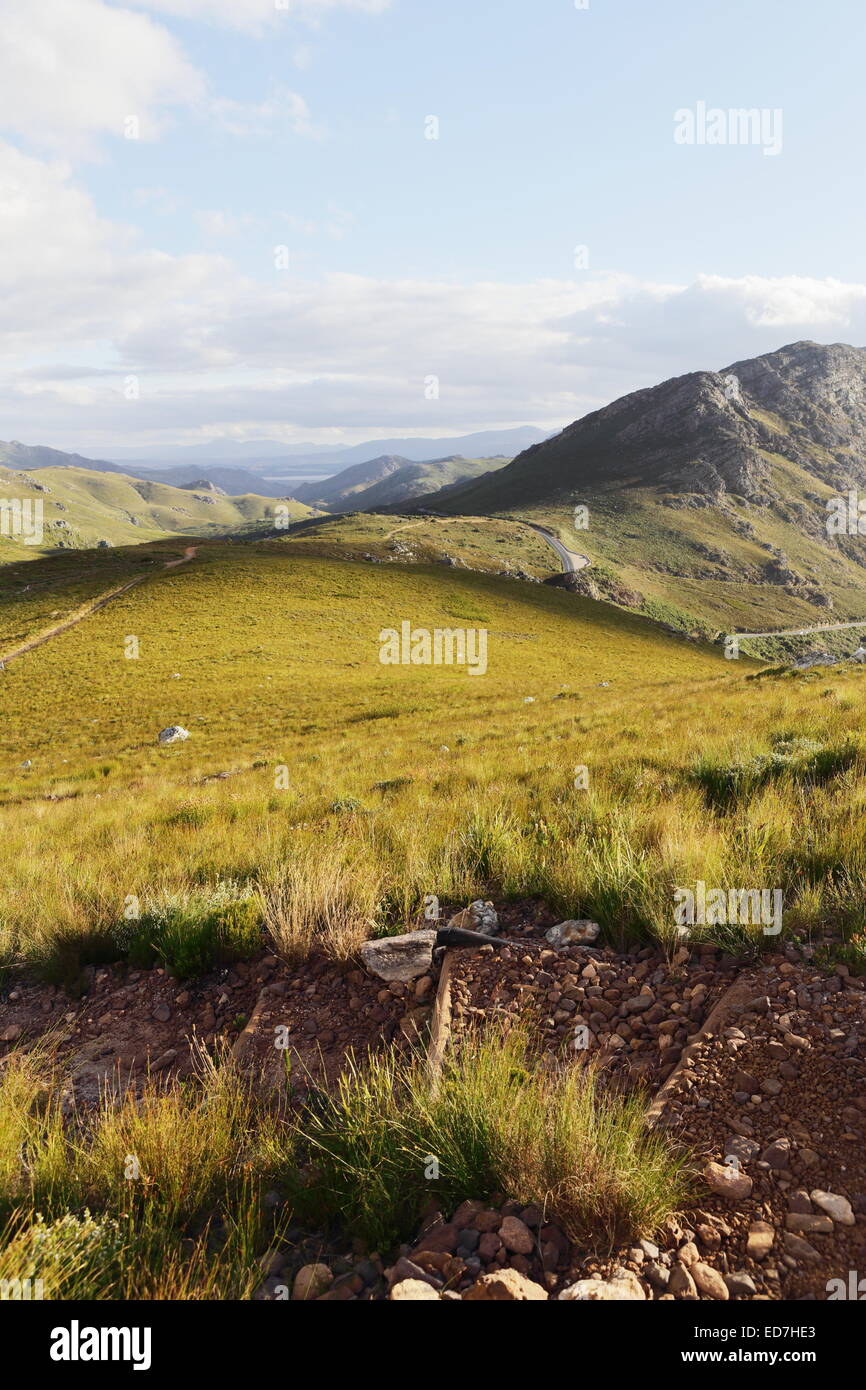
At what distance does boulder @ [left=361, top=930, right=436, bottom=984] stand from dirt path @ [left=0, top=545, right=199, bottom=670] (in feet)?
147

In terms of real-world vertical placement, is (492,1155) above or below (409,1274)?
above

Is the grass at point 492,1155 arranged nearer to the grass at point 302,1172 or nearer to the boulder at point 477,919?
the grass at point 302,1172

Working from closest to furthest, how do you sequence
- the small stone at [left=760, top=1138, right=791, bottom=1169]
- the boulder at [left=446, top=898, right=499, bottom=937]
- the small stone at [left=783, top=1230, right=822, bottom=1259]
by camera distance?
the small stone at [left=783, top=1230, right=822, bottom=1259] < the small stone at [left=760, top=1138, right=791, bottom=1169] < the boulder at [left=446, top=898, right=499, bottom=937]

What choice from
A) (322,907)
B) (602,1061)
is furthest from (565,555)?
(602,1061)

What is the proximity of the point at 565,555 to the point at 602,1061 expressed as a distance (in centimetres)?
12699

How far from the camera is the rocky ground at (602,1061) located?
223cm

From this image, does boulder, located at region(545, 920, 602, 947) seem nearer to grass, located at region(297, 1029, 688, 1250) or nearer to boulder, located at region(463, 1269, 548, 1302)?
grass, located at region(297, 1029, 688, 1250)

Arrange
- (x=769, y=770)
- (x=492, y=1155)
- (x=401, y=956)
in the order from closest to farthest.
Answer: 1. (x=492, y=1155)
2. (x=401, y=956)
3. (x=769, y=770)

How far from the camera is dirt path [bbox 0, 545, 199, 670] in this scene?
43.5 meters

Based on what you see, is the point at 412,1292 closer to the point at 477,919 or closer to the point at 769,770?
the point at 477,919

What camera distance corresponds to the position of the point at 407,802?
9234mm

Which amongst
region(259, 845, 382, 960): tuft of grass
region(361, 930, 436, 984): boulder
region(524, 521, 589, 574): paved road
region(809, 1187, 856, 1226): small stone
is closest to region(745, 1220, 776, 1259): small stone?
region(809, 1187, 856, 1226): small stone
